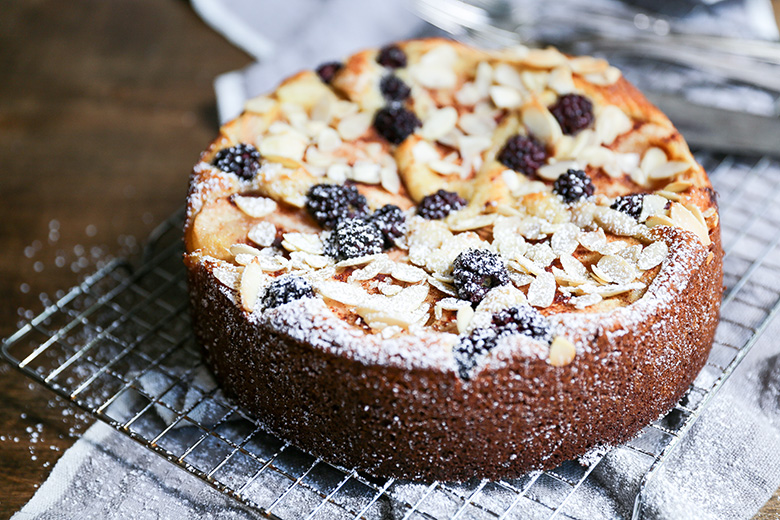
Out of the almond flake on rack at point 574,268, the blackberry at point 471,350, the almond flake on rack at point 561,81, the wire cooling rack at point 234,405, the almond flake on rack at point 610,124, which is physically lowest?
the wire cooling rack at point 234,405

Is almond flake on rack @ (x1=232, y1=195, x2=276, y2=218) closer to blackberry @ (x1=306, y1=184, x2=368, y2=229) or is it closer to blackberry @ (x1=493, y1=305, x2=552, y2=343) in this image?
blackberry @ (x1=306, y1=184, x2=368, y2=229)

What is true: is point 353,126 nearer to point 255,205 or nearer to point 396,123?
point 396,123

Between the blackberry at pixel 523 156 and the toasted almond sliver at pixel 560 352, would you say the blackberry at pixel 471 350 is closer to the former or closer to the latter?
the toasted almond sliver at pixel 560 352

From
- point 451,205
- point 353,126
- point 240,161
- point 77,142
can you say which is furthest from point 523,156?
point 77,142

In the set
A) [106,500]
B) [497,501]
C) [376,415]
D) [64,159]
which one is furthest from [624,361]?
[64,159]

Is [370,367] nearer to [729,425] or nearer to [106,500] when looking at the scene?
[106,500]

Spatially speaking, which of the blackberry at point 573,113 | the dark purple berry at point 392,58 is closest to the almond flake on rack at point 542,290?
the blackberry at point 573,113
